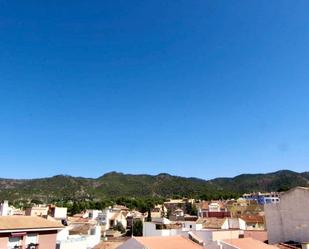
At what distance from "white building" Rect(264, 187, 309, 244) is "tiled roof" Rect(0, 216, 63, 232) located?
25711mm

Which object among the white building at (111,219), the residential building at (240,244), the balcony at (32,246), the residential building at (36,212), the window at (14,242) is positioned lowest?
the residential building at (240,244)

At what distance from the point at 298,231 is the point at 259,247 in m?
8.89

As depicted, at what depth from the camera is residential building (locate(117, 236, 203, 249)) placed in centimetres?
2733

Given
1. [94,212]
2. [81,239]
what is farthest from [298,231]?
[94,212]

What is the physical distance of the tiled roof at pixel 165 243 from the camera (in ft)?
90.2

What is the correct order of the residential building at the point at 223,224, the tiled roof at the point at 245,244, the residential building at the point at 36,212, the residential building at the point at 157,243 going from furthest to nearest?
the residential building at the point at 36,212 → the residential building at the point at 223,224 → the tiled roof at the point at 245,244 → the residential building at the point at 157,243

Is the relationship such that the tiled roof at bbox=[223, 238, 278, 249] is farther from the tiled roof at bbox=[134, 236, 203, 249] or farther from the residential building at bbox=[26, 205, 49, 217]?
the residential building at bbox=[26, 205, 49, 217]

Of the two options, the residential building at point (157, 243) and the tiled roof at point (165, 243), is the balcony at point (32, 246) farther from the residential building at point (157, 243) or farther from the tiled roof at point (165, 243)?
the tiled roof at point (165, 243)

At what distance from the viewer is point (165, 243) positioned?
2861 cm

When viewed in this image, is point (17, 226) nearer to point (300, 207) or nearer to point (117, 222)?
point (300, 207)

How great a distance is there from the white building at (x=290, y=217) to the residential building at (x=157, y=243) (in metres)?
13.9

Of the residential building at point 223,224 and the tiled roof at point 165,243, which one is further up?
the residential building at point 223,224

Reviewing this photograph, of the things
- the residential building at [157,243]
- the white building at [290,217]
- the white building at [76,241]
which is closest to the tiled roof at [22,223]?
the residential building at [157,243]

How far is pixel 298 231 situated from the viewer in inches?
1489
